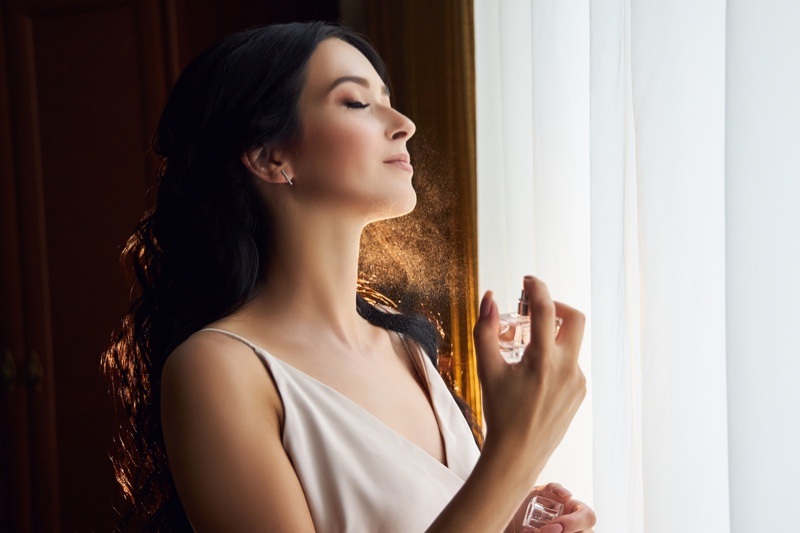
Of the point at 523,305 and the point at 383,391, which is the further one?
the point at 383,391

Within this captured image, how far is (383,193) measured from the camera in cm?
112

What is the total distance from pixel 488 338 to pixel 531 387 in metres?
0.07

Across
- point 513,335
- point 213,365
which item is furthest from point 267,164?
point 513,335

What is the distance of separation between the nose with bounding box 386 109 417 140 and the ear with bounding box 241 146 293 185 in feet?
0.50

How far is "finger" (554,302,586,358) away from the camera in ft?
3.04

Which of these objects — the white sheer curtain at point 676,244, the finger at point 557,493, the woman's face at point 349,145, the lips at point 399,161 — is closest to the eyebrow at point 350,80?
the woman's face at point 349,145

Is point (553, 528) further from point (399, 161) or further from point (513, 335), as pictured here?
point (399, 161)

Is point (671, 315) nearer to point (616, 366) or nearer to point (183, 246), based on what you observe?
point (616, 366)

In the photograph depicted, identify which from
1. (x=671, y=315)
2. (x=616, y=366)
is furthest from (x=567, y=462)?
(x=671, y=315)

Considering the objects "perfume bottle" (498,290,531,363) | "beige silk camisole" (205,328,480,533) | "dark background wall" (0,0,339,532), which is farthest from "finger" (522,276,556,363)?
"dark background wall" (0,0,339,532)

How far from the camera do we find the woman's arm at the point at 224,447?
3.07 ft

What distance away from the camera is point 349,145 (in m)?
1.12

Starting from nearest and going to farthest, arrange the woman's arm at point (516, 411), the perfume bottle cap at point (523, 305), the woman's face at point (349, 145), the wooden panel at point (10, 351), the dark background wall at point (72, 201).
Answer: the woman's arm at point (516, 411), the perfume bottle cap at point (523, 305), the woman's face at point (349, 145), the dark background wall at point (72, 201), the wooden panel at point (10, 351)

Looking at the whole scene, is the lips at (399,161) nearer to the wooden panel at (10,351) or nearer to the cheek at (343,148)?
the cheek at (343,148)
